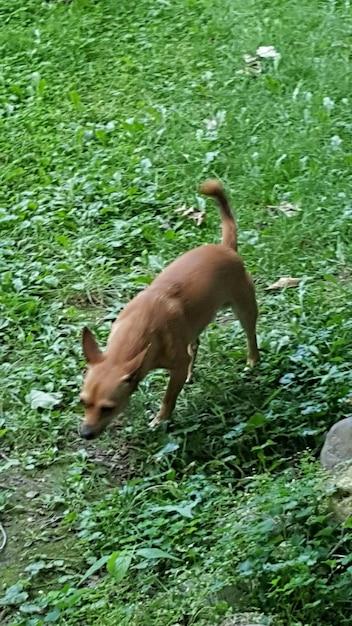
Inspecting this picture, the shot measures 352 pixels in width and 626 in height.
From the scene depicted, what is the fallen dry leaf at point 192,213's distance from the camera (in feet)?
18.9

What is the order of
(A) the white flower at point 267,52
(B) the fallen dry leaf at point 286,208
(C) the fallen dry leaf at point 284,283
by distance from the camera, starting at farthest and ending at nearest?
1. (A) the white flower at point 267,52
2. (B) the fallen dry leaf at point 286,208
3. (C) the fallen dry leaf at point 284,283

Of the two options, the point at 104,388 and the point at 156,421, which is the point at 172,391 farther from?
the point at 104,388

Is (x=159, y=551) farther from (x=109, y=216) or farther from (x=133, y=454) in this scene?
(x=109, y=216)

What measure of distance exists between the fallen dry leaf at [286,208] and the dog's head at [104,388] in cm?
171

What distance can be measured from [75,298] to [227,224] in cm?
94

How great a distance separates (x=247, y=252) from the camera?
18.0ft

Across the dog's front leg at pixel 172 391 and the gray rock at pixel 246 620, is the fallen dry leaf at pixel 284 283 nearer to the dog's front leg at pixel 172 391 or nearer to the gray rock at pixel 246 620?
the dog's front leg at pixel 172 391

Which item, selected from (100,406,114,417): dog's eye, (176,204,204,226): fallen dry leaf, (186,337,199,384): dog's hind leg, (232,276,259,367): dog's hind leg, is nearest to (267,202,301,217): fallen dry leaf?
(176,204,204,226): fallen dry leaf

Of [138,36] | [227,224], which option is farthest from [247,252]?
[138,36]

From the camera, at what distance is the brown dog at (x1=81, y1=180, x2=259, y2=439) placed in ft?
13.8

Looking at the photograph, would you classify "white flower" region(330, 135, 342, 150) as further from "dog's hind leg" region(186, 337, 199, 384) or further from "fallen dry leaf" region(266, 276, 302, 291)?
"dog's hind leg" region(186, 337, 199, 384)

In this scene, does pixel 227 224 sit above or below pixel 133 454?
above

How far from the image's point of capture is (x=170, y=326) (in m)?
4.44

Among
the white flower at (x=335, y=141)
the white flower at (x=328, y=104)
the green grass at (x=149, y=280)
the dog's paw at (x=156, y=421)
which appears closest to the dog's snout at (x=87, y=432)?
the green grass at (x=149, y=280)
